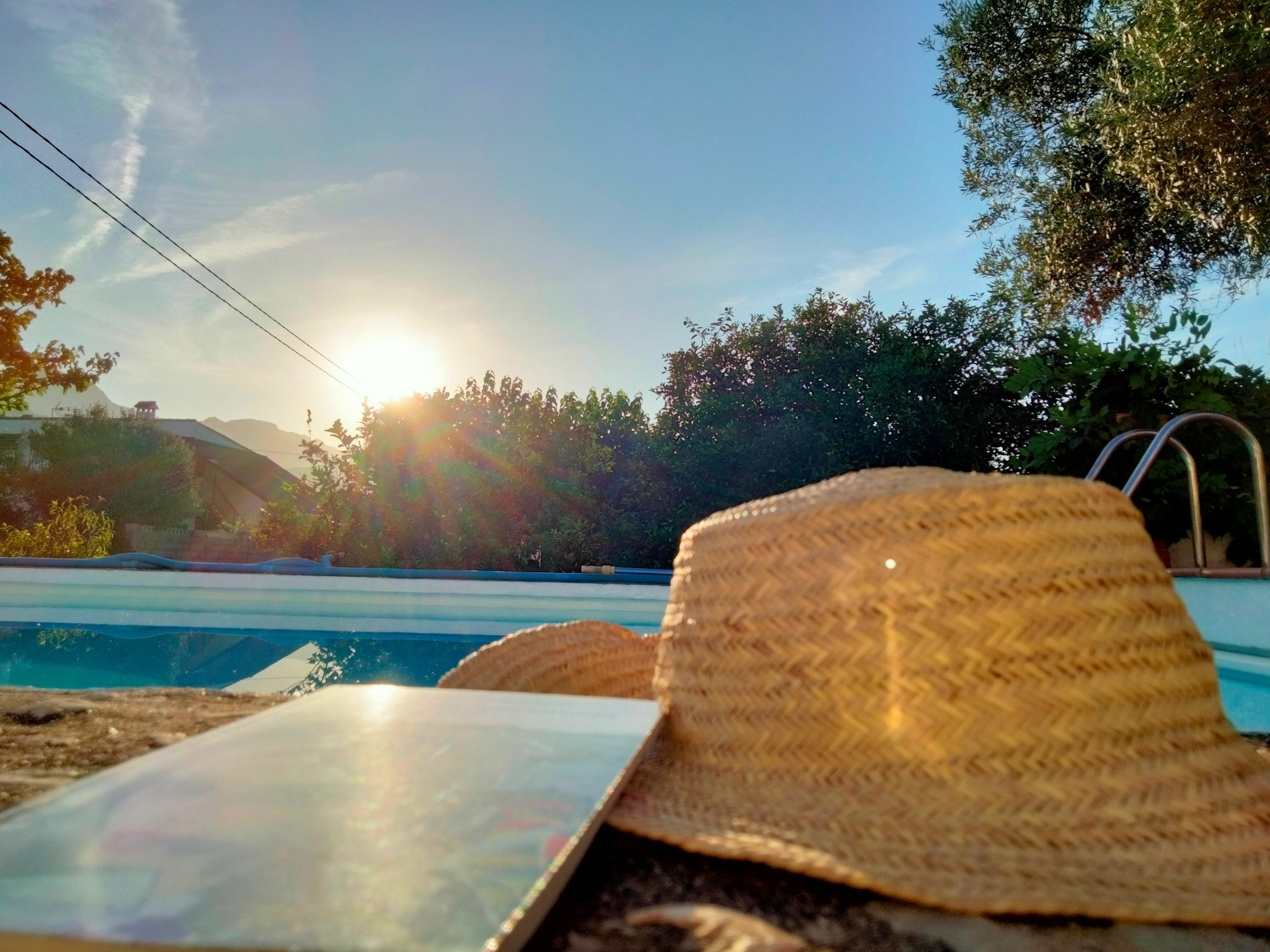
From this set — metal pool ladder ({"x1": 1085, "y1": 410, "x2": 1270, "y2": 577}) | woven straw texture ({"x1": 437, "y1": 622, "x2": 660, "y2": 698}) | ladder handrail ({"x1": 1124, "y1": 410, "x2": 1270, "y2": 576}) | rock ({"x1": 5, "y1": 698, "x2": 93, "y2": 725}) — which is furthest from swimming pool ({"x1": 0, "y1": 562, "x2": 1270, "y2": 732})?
woven straw texture ({"x1": 437, "y1": 622, "x2": 660, "y2": 698})

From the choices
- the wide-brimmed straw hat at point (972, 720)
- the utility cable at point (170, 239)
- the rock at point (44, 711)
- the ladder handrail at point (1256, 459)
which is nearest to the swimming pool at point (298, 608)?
the rock at point (44, 711)

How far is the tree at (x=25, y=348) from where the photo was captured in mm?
13758

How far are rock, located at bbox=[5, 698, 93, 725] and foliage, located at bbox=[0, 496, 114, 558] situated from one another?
1039 centimetres

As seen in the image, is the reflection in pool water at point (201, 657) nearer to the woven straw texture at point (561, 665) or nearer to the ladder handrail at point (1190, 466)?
the woven straw texture at point (561, 665)

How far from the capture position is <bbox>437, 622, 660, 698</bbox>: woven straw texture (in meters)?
2.10

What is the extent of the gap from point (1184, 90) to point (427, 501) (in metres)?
8.96

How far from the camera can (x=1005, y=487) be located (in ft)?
4.23

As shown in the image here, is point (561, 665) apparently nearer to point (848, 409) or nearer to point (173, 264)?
point (848, 409)

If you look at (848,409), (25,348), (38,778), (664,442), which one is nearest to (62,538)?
(25,348)

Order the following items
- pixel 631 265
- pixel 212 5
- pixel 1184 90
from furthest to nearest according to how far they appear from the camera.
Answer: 1. pixel 631 265
2. pixel 212 5
3. pixel 1184 90

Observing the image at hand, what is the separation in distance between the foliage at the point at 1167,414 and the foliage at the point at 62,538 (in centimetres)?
1249

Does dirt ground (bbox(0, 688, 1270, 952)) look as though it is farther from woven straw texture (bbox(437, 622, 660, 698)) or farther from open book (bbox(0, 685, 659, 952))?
woven straw texture (bbox(437, 622, 660, 698))

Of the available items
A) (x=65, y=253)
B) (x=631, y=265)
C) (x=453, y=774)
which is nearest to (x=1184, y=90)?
(x=453, y=774)

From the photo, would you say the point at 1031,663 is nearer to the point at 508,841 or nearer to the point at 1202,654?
the point at 1202,654
